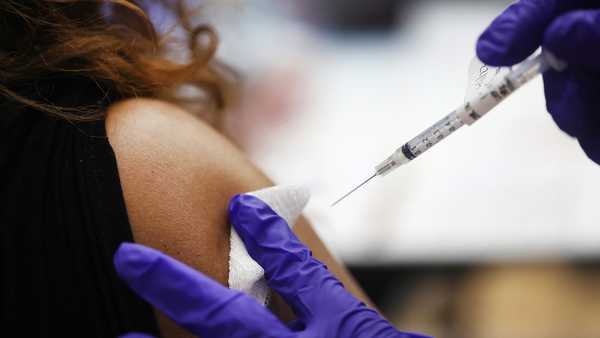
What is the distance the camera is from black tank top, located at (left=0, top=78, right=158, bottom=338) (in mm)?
714

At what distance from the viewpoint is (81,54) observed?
876mm

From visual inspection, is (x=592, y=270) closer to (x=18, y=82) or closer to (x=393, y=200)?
(x=393, y=200)

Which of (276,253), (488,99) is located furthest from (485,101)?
(276,253)

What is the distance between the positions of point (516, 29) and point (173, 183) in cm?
51

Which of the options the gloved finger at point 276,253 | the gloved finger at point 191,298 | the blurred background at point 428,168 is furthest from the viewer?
the blurred background at point 428,168

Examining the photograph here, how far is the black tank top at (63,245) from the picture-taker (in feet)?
2.34

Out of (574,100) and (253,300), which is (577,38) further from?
(253,300)

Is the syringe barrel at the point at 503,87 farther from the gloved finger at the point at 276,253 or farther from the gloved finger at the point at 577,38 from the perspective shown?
the gloved finger at the point at 276,253

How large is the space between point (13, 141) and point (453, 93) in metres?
2.22

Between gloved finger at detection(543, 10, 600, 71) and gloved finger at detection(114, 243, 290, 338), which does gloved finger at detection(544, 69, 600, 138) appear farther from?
gloved finger at detection(114, 243, 290, 338)

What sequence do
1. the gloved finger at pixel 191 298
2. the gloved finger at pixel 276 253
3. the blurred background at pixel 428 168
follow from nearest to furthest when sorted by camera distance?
the gloved finger at pixel 191 298 → the gloved finger at pixel 276 253 → the blurred background at pixel 428 168

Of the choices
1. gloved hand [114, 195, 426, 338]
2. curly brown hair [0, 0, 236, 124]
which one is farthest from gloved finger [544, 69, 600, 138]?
curly brown hair [0, 0, 236, 124]

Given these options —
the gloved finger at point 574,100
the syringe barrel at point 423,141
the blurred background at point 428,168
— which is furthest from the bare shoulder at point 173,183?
the blurred background at point 428,168

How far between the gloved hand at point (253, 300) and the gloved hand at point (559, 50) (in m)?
0.37
